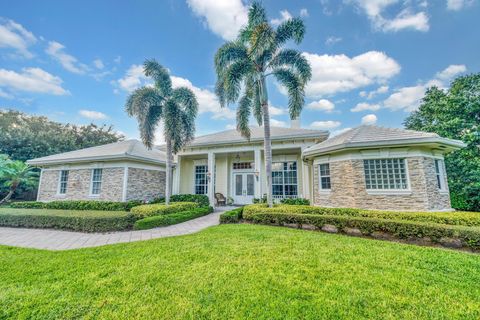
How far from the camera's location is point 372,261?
13.1 ft

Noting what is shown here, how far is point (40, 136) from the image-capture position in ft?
60.8

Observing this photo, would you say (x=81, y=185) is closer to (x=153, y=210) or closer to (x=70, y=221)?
(x=70, y=221)

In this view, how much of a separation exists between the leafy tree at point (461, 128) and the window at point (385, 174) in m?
7.39

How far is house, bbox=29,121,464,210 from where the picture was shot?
313 inches

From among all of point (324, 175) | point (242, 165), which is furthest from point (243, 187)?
point (324, 175)

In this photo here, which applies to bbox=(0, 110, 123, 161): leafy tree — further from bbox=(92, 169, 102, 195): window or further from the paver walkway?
the paver walkway

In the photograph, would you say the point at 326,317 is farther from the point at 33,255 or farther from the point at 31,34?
the point at 31,34

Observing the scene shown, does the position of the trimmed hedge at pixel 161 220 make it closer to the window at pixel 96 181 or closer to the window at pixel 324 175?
the window at pixel 96 181

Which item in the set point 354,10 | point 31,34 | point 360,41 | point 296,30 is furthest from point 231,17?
point 31,34

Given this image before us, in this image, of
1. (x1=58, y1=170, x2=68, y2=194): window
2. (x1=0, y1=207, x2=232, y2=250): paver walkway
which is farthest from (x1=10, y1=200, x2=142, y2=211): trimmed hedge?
(x1=0, y1=207, x2=232, y2=250): paver walkway

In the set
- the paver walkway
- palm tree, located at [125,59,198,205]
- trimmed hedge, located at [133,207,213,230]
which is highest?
palm tree, located at [125,59,198,205]

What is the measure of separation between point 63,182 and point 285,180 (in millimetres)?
15577

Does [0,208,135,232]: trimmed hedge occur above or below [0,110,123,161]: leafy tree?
below

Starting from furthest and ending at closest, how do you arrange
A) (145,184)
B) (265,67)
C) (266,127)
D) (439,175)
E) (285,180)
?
(285,180), (145,184), (265,67), (266,127), (439,175)
